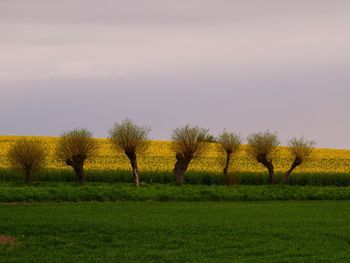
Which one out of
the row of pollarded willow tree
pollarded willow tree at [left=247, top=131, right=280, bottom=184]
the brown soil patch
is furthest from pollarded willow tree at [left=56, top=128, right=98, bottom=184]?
the brown soil patch

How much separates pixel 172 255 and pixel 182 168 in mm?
39478

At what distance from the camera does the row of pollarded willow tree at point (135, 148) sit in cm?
6234

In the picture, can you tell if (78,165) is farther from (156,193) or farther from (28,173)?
(156,193)

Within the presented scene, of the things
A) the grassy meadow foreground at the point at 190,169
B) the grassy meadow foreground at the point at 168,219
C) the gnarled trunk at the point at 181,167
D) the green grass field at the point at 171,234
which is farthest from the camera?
the grassy meadow foreground at the point at 190,169

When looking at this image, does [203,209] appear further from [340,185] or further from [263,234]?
[340,185]

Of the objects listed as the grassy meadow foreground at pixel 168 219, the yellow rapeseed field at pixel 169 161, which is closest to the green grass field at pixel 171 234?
the grassy meadow foreground at pixel 168 219

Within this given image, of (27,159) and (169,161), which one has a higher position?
(169,161)

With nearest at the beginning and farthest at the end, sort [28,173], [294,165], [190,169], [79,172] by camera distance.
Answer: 1. [28,173]
2. [79,172]
3. [294,165]
4. [190,169]

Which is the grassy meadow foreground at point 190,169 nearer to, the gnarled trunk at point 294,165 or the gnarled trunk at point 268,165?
the gnarled trunk at point 268,165

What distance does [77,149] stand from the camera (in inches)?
2527

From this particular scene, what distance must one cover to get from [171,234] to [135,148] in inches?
1312

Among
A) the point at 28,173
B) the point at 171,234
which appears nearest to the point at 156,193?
the point at 28,173

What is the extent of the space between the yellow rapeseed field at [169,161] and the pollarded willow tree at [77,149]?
196 inches

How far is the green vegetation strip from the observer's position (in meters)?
51.1
